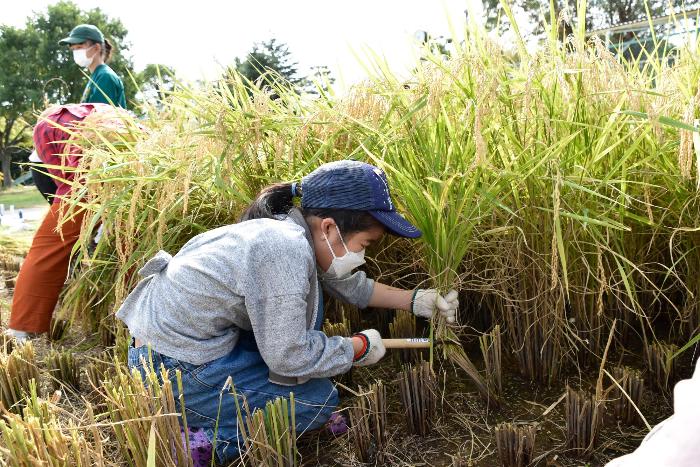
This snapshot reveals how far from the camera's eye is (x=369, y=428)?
63.4 inches

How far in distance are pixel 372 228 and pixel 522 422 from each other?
679 millimetres

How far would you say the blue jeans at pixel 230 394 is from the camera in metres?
1.67

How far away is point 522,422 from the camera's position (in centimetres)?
167

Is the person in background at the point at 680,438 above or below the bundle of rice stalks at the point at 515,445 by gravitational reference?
above

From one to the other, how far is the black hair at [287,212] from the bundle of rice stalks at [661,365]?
2.84 ft

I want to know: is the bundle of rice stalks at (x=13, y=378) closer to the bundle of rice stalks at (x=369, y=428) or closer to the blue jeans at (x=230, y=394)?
the blue jeans at (x=230, y=394)

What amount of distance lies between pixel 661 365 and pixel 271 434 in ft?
3.61

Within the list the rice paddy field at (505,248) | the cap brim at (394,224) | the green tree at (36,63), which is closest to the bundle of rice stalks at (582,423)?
the rice paddy field at (505,248)

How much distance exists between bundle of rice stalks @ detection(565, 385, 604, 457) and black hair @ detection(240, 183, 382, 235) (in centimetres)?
68

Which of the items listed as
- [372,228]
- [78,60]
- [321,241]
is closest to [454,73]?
[372,228]

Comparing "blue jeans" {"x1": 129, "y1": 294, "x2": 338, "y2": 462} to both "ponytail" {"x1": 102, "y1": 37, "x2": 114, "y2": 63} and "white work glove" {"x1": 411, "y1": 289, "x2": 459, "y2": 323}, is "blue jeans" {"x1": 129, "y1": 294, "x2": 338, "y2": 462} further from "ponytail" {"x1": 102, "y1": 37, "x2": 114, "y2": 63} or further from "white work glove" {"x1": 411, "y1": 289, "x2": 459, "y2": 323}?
"ponytail" {"x1": 102, "y1": 37, "x2": 114, "y2": 63}

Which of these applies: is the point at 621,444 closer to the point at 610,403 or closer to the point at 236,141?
the point at 610,403

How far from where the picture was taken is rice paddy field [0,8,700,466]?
5.02 feet

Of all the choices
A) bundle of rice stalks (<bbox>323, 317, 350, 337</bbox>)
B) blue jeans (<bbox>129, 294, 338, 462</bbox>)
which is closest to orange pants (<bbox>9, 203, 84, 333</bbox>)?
blue jeans (<bbox>129, 294, 338, 462</bbox>)
